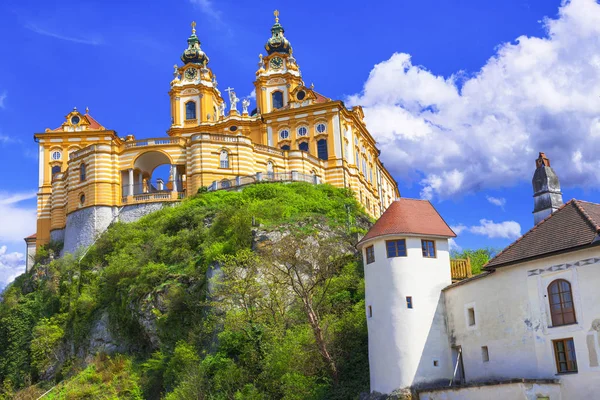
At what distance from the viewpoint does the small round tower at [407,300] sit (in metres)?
32.8

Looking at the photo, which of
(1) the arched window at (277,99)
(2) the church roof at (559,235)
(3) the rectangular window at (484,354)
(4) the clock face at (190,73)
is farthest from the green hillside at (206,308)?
(4) the clock face at (190,73)

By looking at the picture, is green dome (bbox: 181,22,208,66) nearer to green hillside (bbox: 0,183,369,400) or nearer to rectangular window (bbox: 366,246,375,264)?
green hillside (bbox: 0,183,369,400)

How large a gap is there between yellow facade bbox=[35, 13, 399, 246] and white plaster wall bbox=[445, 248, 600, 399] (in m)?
31.4

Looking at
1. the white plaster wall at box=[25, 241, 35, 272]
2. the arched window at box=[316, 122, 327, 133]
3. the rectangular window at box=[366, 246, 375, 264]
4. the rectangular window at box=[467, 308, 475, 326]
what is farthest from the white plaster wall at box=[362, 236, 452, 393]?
the white plaster wall at box=[25, 241, 35, 272]

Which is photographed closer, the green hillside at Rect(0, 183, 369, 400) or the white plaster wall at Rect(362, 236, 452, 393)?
the white plaster wall at Rect(362, 236, 452, 393)

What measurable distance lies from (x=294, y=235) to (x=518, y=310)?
17561mm

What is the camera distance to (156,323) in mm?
45969

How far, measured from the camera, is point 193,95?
81500 millimetres

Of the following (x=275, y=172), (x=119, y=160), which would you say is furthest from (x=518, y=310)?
(x=119, y=160)

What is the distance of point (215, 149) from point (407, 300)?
110ft

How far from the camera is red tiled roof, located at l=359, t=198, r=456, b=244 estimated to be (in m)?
34.5

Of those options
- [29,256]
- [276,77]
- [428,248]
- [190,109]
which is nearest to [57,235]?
[29,256]

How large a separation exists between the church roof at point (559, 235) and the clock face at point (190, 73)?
2225 inches

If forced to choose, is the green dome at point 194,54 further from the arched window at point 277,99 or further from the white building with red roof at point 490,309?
the white building with red roof at point 490,309
